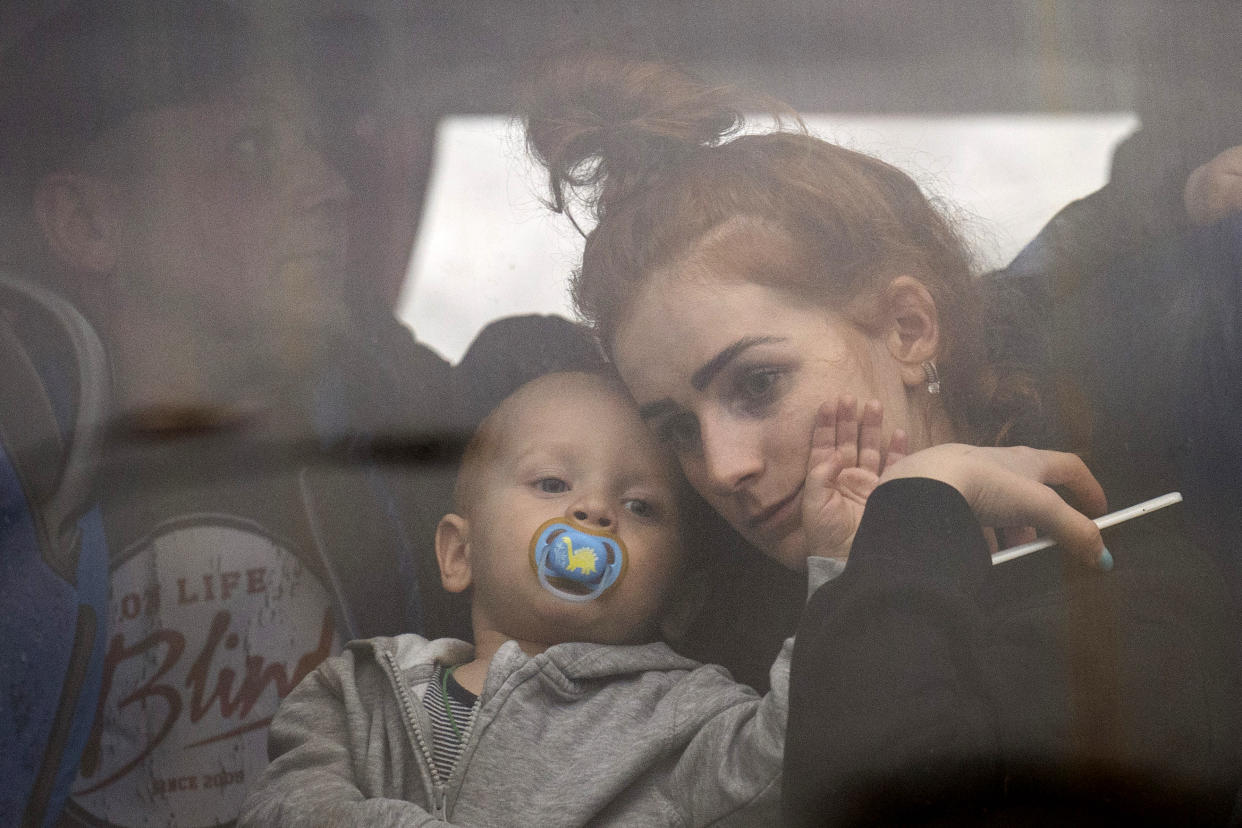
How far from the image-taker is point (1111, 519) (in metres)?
1.14

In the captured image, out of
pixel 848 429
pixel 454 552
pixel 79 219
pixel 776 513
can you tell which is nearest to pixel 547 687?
pixel 454 552

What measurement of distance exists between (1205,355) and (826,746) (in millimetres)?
682

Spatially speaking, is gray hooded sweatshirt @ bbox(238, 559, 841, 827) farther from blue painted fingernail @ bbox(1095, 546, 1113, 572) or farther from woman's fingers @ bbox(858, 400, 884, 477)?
blue painted fingernail @ bbox(1095, 546, 1113, 572)

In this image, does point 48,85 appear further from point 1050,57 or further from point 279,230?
point 1050,57

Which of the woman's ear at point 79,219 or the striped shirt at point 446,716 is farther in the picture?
the woman's ear at point 79,219

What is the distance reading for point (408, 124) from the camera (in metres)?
1.30

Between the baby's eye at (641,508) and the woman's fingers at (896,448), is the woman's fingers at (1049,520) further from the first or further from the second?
the baby's eye at (641,508)

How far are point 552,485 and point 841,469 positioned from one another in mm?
335

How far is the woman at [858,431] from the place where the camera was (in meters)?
1.04

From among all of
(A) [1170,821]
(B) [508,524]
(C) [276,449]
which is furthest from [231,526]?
(A) [1170,821]

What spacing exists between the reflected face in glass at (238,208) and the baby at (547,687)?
1.08ft

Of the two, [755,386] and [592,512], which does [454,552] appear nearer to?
[592,512]

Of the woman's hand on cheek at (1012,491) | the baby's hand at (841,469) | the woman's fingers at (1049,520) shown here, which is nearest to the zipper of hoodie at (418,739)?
the baby's hand at (841,469)

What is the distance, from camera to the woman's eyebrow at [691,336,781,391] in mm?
1143
